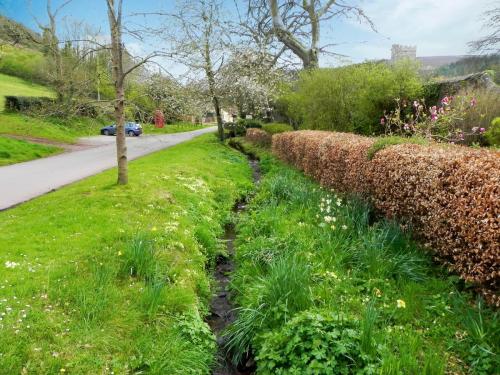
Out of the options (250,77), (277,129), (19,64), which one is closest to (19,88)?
(19,64)

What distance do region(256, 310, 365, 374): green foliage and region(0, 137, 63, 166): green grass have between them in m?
14.8

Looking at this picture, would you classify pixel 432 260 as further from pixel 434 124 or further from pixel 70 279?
pixel 434 124

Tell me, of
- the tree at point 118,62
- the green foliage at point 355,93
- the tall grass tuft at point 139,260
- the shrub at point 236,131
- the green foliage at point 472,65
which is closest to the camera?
the tall grass tuft at point 139,260

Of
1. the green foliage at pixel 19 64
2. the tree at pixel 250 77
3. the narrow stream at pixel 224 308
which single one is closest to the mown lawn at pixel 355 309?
the narrow stream at pixel 224 308

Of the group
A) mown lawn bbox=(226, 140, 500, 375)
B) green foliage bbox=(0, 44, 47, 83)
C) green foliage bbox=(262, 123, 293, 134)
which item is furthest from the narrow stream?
green foliage bbox=(0, 44, 47, 83)

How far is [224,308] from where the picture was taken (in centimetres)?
501

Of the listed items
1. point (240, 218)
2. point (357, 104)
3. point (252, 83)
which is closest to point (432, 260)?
point (240, 218)

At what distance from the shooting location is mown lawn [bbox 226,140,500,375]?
3193mm

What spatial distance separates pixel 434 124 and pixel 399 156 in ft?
15.5

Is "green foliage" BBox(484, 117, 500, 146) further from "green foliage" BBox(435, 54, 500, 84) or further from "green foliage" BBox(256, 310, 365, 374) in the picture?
"green foliage" BBox(435, 54, 500, 84)

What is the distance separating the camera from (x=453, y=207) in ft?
13.7

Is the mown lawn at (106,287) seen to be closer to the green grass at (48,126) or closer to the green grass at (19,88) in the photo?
the green grass at (48,126)

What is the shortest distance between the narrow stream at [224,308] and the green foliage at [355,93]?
7.72 metres

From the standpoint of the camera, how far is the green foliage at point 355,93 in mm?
12255
